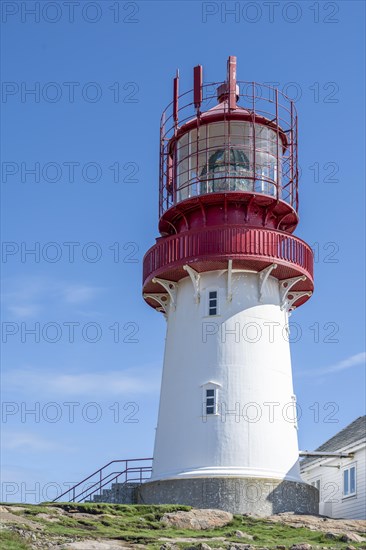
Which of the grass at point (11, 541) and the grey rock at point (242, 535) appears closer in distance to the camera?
the grass at point (11, 541)

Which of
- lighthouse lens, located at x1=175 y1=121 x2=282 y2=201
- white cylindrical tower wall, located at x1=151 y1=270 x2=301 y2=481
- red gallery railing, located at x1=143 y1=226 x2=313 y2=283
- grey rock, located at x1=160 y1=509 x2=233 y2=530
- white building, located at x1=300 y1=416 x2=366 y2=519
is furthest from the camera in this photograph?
white building, located at x1=300 y1=416 x2=366 y2=519

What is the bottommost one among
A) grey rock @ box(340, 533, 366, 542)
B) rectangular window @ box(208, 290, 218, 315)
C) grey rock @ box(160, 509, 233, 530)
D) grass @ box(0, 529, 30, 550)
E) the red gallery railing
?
grass @ box(0, 529, 30, 550)

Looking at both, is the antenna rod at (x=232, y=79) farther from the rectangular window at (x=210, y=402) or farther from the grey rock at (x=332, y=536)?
the grey rock at (x=332, y=536)

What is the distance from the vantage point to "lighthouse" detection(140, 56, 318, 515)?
34469 millimetres

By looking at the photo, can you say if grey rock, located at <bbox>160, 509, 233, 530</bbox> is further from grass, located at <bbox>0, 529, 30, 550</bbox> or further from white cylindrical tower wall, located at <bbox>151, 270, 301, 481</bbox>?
grass, located at <bbox>0, 529, 30, 550</bbox>

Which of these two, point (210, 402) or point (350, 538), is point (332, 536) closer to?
point (350, 538)

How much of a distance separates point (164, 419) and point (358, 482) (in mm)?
7706

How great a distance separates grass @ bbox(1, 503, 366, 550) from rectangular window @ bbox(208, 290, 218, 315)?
7.38 meters

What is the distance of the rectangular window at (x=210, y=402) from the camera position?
115 feet

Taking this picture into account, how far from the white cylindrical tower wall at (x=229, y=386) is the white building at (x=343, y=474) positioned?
366 cm

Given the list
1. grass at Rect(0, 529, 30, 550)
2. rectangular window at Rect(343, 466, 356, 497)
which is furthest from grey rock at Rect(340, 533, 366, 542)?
rectangular window at Rect(343, 466, 356, 497)

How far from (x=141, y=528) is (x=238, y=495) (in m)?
5.33

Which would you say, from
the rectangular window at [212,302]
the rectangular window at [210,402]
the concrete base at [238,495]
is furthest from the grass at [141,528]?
the rectangular window at [212,302]

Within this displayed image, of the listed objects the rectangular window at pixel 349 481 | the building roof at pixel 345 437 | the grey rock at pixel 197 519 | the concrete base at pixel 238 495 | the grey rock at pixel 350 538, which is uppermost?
the building roof at pixel 345 437
